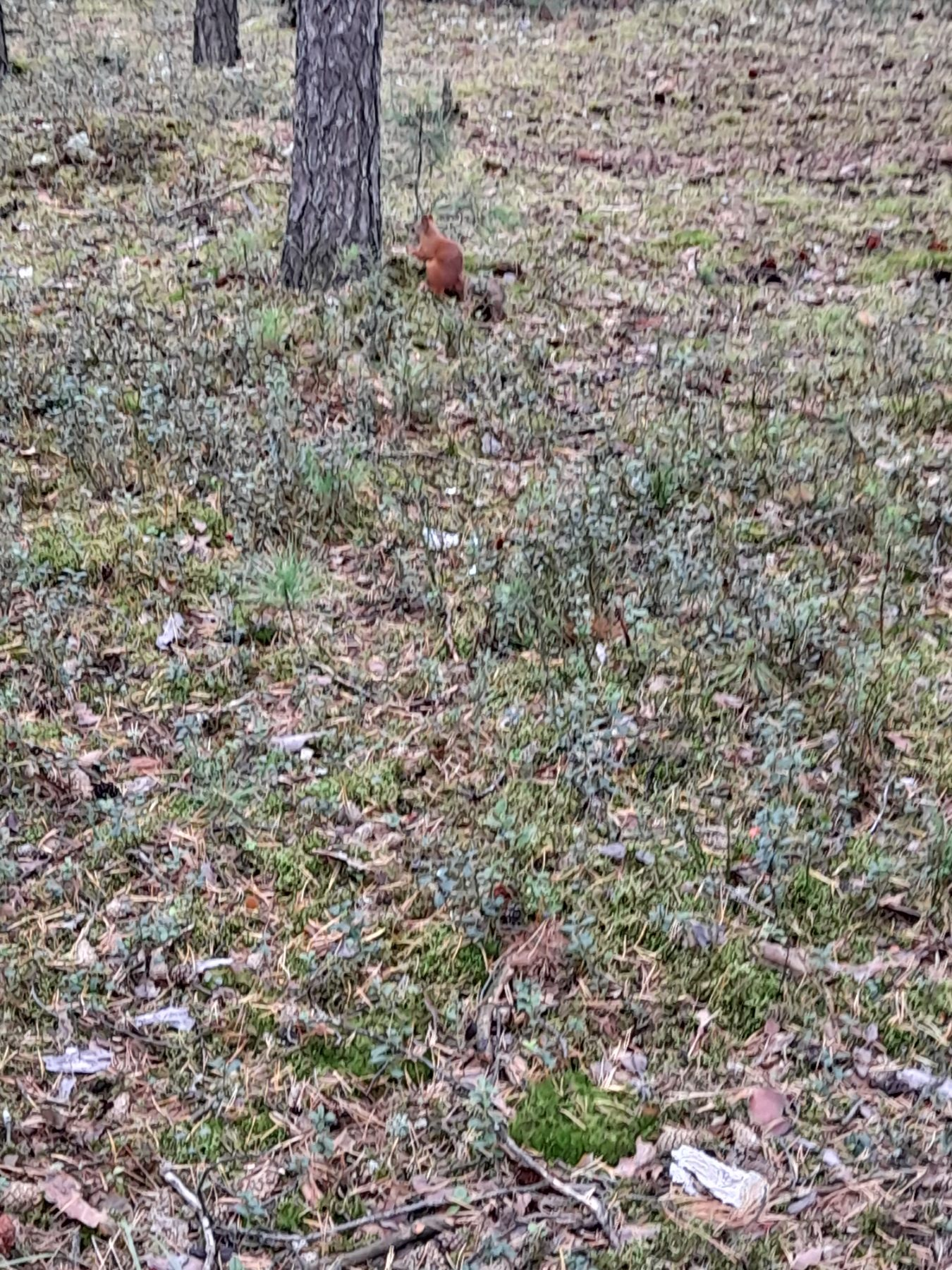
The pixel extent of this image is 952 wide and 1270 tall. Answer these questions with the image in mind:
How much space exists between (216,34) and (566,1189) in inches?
450

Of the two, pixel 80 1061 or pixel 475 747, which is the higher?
pixel 475 747

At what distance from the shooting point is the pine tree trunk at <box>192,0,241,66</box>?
1049cm

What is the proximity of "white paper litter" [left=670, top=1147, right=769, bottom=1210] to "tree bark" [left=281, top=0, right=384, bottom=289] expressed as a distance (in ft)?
16.4

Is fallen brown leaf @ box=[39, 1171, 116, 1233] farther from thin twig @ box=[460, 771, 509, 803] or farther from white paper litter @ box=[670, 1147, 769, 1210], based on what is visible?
thin twig @ box=[460, 771, 509, 803]

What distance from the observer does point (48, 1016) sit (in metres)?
2.68

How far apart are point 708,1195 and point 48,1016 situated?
5.48ft

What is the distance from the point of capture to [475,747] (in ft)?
11.4

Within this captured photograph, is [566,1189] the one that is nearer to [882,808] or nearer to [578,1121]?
[578,1121]

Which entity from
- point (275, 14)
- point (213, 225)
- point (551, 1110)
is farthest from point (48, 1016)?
point (275, 14)

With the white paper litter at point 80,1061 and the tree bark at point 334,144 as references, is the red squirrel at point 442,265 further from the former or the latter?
the white paper litter at point 80,1061

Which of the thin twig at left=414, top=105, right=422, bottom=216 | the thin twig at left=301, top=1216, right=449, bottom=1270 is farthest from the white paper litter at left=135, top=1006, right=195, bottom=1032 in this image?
the thin twig at left=414, top=105, right=422, bottom=216

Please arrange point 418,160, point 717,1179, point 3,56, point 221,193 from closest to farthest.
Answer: point 717,1179
point 221,193
point 418,160
point 3,56

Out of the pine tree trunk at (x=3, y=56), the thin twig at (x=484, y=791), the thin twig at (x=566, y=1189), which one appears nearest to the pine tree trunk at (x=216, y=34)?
the pine tree trunk at (x=3, y=56)

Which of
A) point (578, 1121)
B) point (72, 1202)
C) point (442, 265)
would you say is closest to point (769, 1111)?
point (578, 1121)
